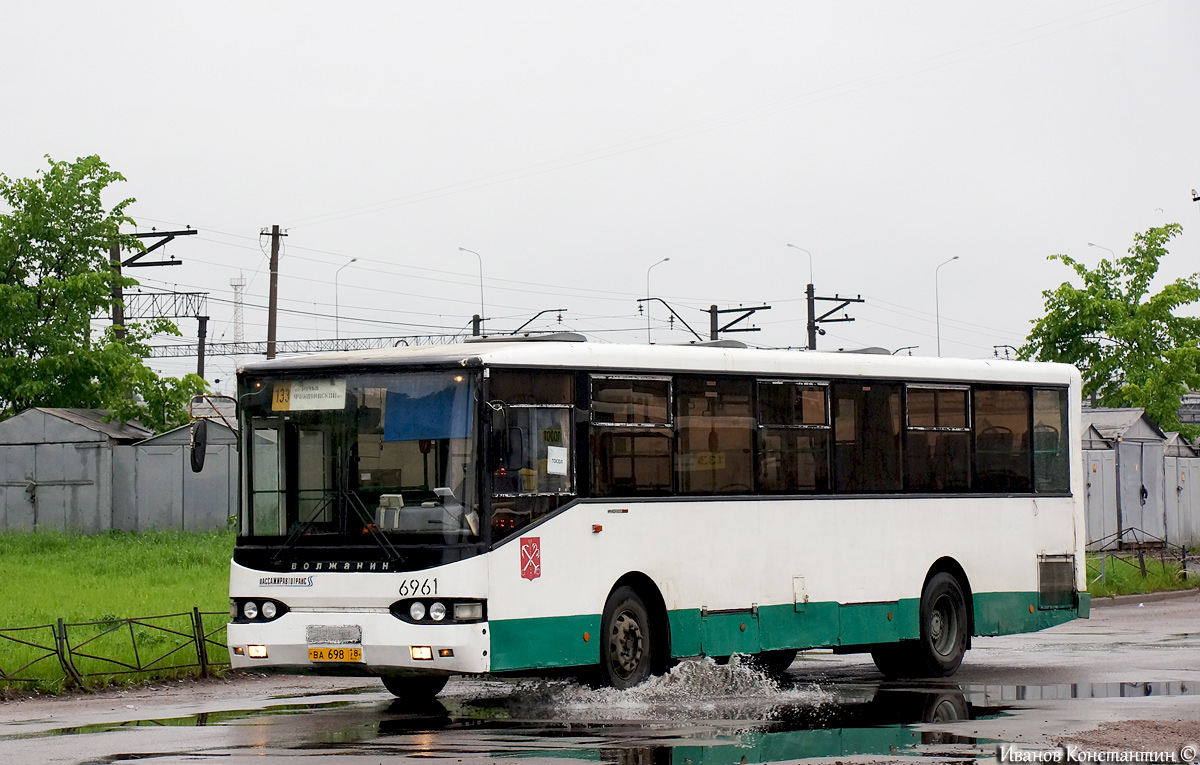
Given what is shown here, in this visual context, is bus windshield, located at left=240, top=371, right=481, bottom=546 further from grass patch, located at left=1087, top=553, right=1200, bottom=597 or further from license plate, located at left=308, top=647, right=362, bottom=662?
grass patch, located at left=1087, top=553, right=1200, bottom=597

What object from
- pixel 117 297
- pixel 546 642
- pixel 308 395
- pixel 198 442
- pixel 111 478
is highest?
pixel 117 297

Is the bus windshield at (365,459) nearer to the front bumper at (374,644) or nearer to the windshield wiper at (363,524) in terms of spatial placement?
the windshield wiper at (363,524)

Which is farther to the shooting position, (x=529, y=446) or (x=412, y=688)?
(x=412, y=688)

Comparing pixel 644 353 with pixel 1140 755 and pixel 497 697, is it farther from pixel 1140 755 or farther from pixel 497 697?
pixel 1140 755

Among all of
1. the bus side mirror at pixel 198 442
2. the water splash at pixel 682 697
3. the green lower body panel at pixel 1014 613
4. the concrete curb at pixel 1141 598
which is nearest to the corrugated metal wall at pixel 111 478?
the concrete curb at pixel 1141 598

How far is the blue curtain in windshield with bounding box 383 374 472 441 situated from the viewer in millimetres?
13000

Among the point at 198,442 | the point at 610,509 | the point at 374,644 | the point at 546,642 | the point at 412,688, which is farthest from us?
the point at 412,688

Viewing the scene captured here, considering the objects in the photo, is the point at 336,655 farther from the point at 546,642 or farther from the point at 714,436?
the point at 714,436

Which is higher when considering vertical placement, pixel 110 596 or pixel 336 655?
pixel 336 655

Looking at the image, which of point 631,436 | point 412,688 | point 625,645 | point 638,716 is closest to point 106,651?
point 412,688

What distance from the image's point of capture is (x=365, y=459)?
43.3 ft

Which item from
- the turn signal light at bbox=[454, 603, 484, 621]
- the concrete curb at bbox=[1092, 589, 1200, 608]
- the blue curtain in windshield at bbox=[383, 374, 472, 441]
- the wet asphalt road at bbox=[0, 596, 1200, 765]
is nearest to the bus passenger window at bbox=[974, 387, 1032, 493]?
the wet asphalt road at bbox=[0, 596, 1200, 765]

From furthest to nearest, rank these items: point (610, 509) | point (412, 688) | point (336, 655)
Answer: point (412, 688) → point (610, 509) → point (336, 655)

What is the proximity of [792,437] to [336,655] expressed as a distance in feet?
16.4
